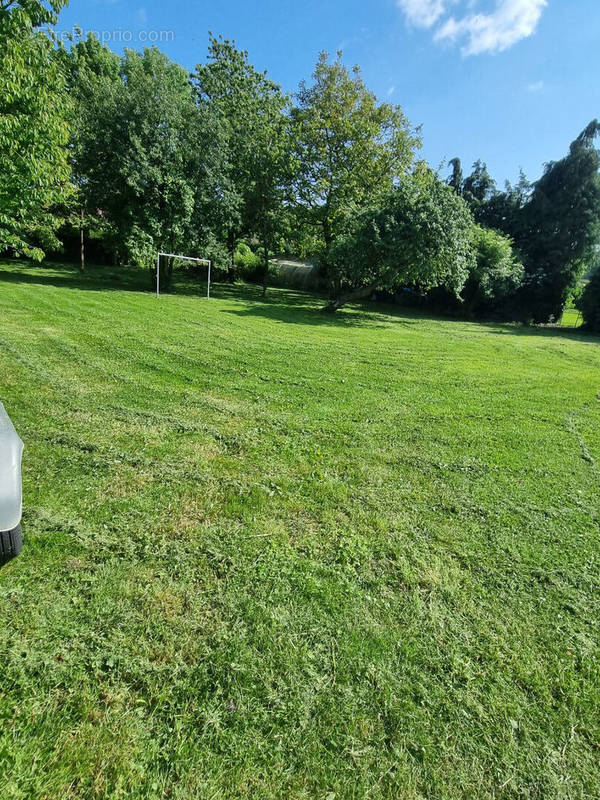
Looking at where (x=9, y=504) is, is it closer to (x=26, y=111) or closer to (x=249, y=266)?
(x=26, y=111)

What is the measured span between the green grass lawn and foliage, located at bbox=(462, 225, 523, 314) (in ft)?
48.9

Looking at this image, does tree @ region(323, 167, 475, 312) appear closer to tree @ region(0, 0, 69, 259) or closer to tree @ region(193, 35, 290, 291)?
tree @ region(193, 35, 290, 291)

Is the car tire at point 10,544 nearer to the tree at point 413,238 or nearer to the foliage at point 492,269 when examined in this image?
the tree at point 413,238

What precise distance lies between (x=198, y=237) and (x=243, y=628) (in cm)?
1766

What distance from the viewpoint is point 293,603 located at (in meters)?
1.96

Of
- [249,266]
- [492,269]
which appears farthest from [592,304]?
[249,266]

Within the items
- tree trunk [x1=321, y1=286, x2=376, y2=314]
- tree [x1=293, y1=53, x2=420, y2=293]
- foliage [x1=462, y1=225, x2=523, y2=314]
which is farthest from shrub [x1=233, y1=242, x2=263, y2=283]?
foliage [x1=462, y1=225, x2=523, y2=314]

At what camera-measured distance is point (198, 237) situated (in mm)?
16641

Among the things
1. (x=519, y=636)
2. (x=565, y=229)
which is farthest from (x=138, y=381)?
(x=565, y=229)

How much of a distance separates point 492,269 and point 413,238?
6793mm

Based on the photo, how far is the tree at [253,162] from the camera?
17.3 metres

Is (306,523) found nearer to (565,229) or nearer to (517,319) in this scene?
(517,319)

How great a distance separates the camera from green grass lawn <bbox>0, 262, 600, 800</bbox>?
1.35 m

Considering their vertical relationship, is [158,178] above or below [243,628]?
above
